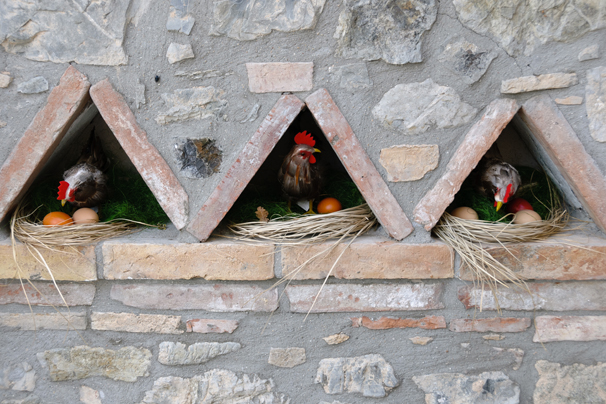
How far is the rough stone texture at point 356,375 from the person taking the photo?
5.73 feet

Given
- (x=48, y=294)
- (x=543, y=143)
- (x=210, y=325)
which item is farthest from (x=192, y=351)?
(x=543, y=143)

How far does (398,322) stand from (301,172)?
0.85 metres

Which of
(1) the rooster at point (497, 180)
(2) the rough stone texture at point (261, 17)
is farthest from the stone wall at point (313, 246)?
(1) the rooster at point (497, 180)

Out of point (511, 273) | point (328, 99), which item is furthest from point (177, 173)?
point (511, 273)

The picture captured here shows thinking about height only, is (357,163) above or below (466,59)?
below

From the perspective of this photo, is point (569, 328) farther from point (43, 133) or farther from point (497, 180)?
point (43, 133)

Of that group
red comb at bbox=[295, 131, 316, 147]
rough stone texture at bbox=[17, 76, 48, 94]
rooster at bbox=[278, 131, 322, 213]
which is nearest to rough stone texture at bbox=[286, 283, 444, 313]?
rooster at bbox=[278, 131, 322, 213]

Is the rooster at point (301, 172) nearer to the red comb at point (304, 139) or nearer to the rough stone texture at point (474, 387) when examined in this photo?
the red comb at point (304, 139)

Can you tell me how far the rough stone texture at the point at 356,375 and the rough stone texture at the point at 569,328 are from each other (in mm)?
723

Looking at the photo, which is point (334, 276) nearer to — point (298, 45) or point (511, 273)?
point (511, 273)

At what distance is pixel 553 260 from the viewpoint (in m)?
1.67

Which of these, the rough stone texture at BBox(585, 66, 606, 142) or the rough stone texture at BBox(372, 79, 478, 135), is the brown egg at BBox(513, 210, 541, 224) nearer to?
the rough stone texture at BBox(585, 66, 606, 142)

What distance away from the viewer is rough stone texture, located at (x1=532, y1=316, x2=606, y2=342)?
173 centimetres

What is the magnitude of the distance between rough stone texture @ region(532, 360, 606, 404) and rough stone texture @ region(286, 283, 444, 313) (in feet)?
2.05
